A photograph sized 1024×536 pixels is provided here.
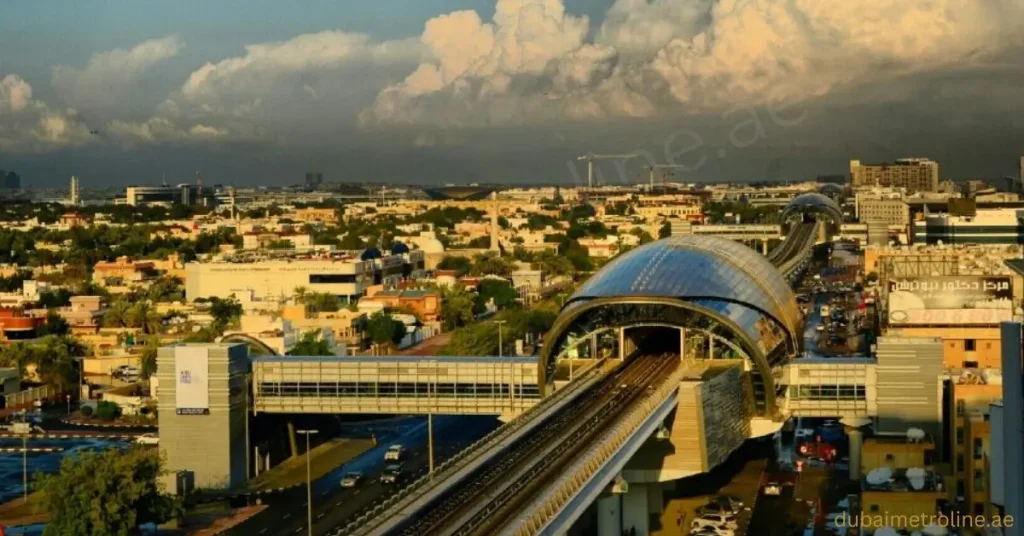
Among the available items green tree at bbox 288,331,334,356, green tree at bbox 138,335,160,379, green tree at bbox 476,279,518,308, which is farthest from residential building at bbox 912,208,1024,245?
green tree at bbox 138,335,160,379

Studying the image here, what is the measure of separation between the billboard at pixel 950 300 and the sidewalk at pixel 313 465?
46.0ft

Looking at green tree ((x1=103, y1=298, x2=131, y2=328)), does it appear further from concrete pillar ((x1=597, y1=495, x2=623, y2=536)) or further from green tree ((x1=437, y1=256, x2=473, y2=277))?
concrete pillar ((x1=597, y1=495, x2=623, y2=536))

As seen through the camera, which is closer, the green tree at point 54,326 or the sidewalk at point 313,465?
the sidewalk at point 313,465

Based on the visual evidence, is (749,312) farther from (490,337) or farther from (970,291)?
(490,337)

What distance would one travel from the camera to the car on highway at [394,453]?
3203cm

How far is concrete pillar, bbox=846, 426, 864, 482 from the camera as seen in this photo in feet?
97.5

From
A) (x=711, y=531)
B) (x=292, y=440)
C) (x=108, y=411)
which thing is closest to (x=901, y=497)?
(x=711, y=531)

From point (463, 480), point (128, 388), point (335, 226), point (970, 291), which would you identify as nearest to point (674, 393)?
point (463, 480)

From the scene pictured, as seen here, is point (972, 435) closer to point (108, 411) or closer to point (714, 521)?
point (714, 521)

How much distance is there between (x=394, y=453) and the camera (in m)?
32.3

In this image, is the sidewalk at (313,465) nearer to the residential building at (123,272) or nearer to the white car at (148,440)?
the white car at (148,440)

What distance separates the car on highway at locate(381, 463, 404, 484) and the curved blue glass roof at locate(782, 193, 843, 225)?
304 feet

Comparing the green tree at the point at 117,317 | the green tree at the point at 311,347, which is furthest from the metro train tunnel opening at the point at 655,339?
the green tree at the point at 117,317

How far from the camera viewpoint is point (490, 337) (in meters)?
48.7
